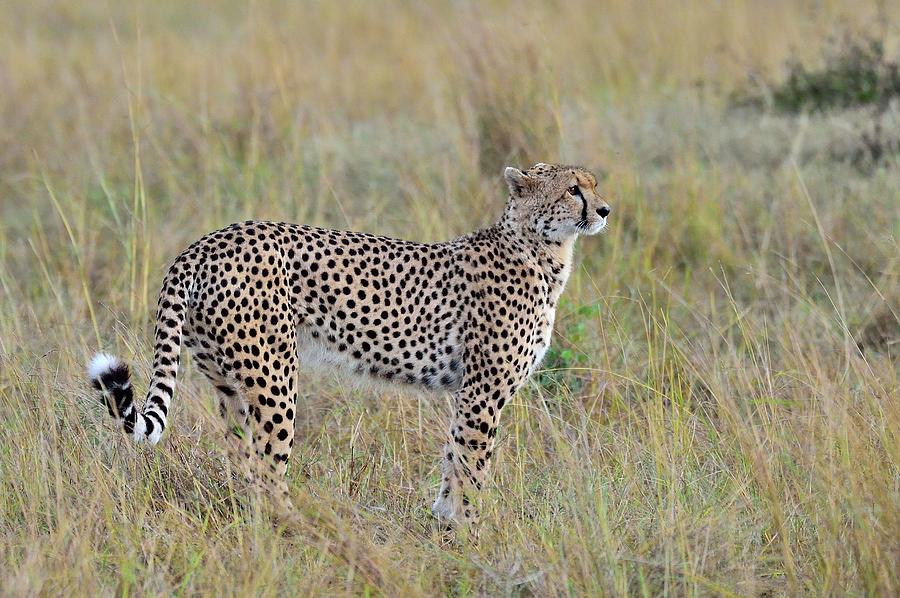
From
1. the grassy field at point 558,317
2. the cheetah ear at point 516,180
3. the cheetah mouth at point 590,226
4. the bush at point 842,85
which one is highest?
the cheetah ear at point 516,180

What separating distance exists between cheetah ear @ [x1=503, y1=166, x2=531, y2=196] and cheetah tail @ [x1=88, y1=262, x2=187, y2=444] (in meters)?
1.03

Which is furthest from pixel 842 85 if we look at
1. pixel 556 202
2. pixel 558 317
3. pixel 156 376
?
pixel 156 376

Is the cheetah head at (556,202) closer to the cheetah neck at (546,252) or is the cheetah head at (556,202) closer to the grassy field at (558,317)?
the cheetah neck at (546,252)

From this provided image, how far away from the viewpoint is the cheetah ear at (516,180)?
387cm

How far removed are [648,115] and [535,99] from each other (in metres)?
1.30

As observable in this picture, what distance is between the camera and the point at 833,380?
4.23 meters

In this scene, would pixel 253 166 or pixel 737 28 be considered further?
pixel 737 28

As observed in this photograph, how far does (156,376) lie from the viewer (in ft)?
10.8

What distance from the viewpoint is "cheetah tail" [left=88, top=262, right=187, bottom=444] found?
3.12 m

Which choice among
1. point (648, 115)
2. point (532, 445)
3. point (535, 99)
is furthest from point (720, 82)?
point (532, 445)

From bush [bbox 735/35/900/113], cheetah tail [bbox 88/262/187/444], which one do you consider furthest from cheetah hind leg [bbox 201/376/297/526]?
bush [bbox 735/35/900/113]

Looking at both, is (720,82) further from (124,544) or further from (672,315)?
(124,544)

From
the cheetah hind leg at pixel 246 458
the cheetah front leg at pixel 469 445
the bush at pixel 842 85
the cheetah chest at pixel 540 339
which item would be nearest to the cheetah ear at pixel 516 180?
the cheetah chest at pixel 540 339

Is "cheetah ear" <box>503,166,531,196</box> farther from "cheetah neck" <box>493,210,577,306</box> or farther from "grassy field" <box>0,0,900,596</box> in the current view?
"grassy field" <box>0,0,900,596</box>
